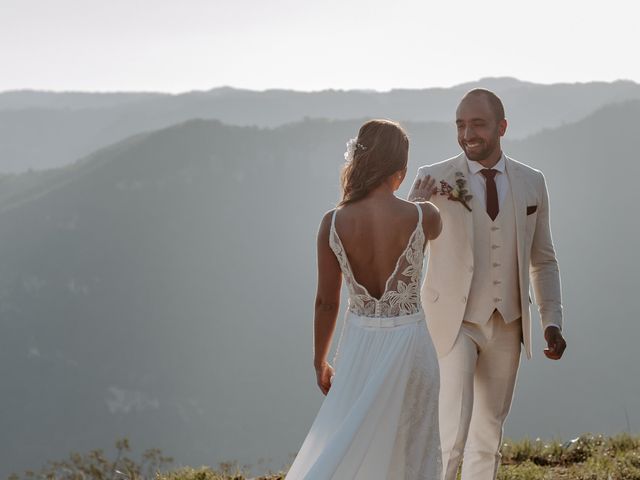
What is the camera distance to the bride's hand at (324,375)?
11.7 ft

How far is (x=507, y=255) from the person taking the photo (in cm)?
449

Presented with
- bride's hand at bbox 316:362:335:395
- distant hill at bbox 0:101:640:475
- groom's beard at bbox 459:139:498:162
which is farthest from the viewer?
distant hill at bbox 0:101:640:475

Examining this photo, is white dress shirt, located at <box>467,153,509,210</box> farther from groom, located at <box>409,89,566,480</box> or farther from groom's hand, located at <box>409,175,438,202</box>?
groom's hand, located at <box>409,175,438,202</box>

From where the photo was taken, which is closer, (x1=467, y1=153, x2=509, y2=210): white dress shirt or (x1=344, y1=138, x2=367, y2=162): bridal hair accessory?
(x1=344, y1=138, x2=367, y2=162): bridal hair accessory

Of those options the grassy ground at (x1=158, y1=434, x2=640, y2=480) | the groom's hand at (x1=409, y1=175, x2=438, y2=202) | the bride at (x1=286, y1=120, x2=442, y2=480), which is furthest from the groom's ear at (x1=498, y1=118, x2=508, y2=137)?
the grassy ground at (x1=158, y1=434, x2=640, y2=480)

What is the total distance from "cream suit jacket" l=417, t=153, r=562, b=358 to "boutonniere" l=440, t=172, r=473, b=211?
0.08 ft

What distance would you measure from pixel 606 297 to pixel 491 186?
100620mm

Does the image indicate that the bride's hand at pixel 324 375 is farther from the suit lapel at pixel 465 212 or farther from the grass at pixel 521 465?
the grass at pixel 521 465

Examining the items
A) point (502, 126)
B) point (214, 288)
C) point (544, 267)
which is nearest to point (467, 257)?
point (544, 267)

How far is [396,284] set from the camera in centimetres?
348

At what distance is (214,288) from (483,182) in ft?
334

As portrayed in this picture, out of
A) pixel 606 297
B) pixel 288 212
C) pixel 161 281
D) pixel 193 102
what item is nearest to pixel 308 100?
pixel 193 102

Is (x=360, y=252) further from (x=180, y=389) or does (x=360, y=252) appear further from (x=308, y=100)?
(x=308, y=100)

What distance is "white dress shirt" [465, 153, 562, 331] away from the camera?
14.8 feet
